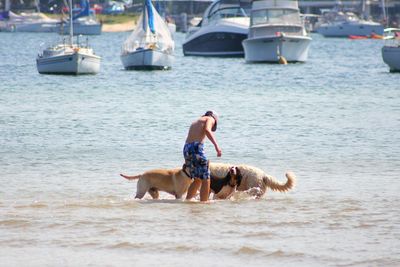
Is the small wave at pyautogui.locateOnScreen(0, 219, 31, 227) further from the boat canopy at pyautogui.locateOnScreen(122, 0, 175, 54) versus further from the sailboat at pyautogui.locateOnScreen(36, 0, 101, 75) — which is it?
the boat canopy at pyautogui.locateOnScreen(122, 0, 175, 54)

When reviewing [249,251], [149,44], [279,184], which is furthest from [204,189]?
[149,44]

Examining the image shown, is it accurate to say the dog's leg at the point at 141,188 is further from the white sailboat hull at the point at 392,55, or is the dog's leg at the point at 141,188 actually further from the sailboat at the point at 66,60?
the white sailboat hull at the point at 392,55

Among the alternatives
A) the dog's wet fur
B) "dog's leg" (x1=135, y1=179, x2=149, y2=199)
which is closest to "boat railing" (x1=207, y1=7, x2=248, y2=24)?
the dog's wet fur

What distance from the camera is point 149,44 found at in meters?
48.6

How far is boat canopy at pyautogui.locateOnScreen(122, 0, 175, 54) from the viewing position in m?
49.0

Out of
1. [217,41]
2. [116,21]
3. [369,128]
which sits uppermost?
[369,128]

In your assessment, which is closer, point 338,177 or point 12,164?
point 338,177

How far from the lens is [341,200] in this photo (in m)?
14.9

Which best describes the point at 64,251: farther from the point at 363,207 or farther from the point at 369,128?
the point at 369,128

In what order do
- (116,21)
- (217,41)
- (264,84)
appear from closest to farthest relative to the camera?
(264,84) → (217,41) → (116,21)

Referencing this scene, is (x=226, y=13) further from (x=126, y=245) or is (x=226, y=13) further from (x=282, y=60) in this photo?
(x=126, y=245)

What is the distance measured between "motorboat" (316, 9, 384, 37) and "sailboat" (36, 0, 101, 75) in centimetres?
7909

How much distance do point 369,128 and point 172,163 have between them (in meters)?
7.51

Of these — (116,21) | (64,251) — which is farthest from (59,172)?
(116,21)
